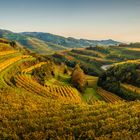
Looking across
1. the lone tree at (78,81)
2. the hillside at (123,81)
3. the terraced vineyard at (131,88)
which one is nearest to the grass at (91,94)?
the lone tree at (78,81)

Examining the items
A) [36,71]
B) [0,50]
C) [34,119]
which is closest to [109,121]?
[34,119]

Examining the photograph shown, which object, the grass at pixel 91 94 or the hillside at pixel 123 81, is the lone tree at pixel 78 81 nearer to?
the grass at pixel 91 94

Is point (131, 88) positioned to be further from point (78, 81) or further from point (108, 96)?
point (78, 81)

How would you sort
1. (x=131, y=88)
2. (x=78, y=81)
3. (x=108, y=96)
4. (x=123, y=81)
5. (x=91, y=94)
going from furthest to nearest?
(x=123, y=81) < (x=131, y=88) < (x=78, y=81) < (x=91, y=94) < (x=108, y=96)

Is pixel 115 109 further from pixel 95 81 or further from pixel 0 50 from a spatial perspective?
pixel 95 81

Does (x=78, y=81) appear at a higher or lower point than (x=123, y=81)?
higher

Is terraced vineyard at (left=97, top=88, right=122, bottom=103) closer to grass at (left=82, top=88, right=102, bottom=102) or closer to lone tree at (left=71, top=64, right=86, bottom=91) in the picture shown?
grass at (left=82, top=88, right=102, bottom=102)

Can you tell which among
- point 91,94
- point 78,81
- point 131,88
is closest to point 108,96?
point 91,94

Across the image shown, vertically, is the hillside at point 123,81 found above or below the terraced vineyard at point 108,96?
above

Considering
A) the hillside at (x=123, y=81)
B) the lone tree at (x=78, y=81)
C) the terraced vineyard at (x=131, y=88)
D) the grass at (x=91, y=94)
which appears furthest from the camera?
the terraced vineyard at (x=131, y=88)
